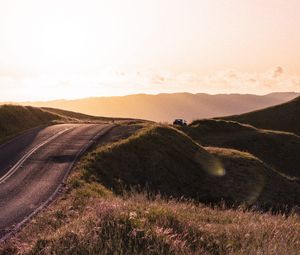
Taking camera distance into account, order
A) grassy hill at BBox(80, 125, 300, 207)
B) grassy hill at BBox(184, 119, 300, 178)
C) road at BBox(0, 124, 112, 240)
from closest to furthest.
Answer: road at BBox(0, 124, 112, 240), grassy hill at BBox(80, 125, 300, 207), grassy hill at BBox(184, 119, 300, 178)

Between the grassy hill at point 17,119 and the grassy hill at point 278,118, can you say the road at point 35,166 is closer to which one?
the grassy hill at point 17,119

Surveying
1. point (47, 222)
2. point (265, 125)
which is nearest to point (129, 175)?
point (47, 222)

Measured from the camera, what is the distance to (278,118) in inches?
3738

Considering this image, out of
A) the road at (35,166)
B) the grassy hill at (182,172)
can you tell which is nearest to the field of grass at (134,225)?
the grassy hill at (182,172)

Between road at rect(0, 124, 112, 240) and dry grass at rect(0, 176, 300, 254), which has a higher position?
dry grass at rect(0, 176, 300, 254)

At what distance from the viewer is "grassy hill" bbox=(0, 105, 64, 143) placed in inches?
1547

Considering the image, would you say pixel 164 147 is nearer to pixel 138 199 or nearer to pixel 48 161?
pixel 48 161

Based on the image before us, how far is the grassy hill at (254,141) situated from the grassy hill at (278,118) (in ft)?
88.7

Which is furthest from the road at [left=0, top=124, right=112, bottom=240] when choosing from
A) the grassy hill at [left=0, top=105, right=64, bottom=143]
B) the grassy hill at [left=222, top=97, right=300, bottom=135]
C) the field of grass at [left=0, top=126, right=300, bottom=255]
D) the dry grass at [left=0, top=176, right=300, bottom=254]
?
the grassy hill at [left=222, top=97, right=300, bottom=135]

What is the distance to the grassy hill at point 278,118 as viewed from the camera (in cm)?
9031

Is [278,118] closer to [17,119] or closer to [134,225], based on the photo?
[17,119]

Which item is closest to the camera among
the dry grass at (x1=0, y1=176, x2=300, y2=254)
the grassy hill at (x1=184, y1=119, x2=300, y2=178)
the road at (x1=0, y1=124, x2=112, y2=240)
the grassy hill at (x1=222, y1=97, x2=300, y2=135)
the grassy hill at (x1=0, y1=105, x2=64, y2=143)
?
the dry grass at (x1=0, y1=176, x2=300, y2=254)

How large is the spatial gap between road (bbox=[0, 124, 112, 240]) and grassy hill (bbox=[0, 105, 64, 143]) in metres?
2.67

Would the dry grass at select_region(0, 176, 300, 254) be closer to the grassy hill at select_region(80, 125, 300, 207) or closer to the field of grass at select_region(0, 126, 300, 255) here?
the field of grass at select_region(0, 126, 300, 255)
